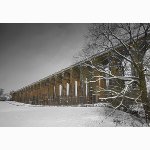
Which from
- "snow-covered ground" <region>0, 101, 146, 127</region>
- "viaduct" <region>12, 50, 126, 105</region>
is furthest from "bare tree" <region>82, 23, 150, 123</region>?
"snow-covered ground" <region>0, 101, 146, 127</region>

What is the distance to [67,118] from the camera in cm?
597

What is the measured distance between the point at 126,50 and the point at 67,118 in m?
2.41

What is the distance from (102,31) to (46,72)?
6.20ft

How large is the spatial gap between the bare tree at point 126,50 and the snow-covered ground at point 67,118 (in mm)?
401

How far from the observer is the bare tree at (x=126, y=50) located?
6.40 metres

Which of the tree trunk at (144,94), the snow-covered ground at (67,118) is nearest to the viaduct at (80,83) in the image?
the snow-covered ground at (67,118)

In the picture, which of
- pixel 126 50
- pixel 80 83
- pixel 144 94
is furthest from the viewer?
pixel 80 83

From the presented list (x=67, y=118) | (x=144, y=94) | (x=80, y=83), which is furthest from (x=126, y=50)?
(x=67, y=118)

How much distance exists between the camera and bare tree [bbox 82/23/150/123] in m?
6.40

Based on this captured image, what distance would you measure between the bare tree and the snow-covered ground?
0.40 metres

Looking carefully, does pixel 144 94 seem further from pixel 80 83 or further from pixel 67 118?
pixel 80 83

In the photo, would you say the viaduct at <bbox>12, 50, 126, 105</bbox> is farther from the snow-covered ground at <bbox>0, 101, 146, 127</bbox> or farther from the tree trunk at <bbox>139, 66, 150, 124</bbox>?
the tree trunk at <bbox>139, 66, 150, 124</bbox>

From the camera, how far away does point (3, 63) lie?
6594mm
